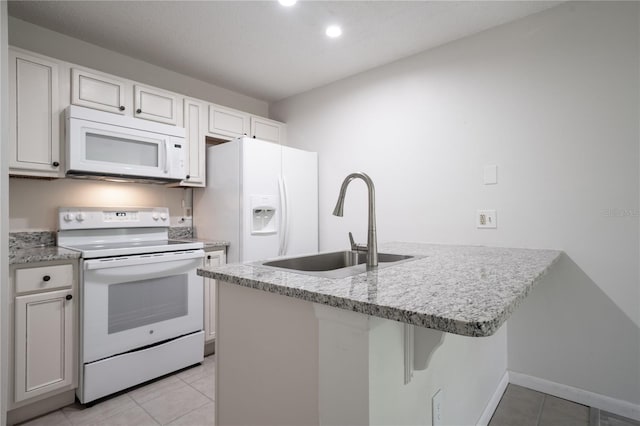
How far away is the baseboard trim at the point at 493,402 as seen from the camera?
5.49ft

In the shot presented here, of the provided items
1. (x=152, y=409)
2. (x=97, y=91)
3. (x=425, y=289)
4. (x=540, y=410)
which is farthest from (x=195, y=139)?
(x=540, y=410)

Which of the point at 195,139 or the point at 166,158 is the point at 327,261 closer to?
the point at 166,158

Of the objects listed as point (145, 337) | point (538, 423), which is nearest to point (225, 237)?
point (145, 337)

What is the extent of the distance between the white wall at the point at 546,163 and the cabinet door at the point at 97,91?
2.02 metres

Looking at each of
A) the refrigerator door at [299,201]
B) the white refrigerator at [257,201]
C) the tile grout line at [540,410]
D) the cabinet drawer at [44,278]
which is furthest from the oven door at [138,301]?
the tile grout line at [540,410]

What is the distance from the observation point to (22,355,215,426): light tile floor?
5.74 feet

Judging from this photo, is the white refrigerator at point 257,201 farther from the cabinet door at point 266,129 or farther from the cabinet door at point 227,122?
the cabinet door at point 266,129

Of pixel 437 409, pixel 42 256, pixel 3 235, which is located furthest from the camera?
pixel 42 256

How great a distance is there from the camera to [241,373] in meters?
1.15

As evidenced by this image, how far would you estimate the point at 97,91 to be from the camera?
220 centimetres

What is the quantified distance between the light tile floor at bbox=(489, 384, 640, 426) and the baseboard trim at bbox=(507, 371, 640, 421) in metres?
0.03

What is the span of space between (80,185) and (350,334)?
2.46 meters

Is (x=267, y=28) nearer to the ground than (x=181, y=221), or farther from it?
farther from it

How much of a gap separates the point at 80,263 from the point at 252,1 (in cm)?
184
